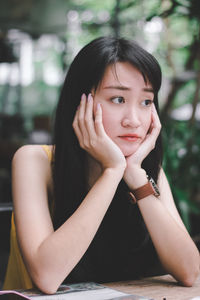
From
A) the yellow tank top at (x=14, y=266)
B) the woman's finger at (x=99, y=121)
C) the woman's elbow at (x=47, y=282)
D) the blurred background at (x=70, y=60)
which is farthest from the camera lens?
the blurred background at (x=70, y=60)

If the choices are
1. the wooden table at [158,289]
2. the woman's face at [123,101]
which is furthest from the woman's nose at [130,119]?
the wooden table at [158,289]

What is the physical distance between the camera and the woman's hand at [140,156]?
4.81ft

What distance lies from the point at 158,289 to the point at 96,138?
0.53 metres

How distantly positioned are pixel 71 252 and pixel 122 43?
747 mm

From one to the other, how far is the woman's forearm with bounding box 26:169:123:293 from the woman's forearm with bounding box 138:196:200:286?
0.64 feet

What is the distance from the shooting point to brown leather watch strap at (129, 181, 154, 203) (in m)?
1.42

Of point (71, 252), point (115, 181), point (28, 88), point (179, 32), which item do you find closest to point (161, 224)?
point (115, 181)

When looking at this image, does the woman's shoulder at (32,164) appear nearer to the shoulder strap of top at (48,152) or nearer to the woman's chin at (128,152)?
the shoulder strap of top at (48,152)

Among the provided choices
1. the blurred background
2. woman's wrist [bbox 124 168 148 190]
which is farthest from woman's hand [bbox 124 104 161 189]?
the blurred background

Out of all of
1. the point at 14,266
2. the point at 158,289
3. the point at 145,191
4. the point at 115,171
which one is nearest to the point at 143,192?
the point at 145,191

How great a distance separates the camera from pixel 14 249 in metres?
1.55

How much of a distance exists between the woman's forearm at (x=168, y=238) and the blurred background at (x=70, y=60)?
921 mm

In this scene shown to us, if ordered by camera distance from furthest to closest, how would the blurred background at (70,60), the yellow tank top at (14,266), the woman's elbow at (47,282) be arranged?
the blurred background at (70,60), the yellow tank top at (14,266), the woman's elbow at (47,282)

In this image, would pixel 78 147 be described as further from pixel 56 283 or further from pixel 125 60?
pixel 56 283
